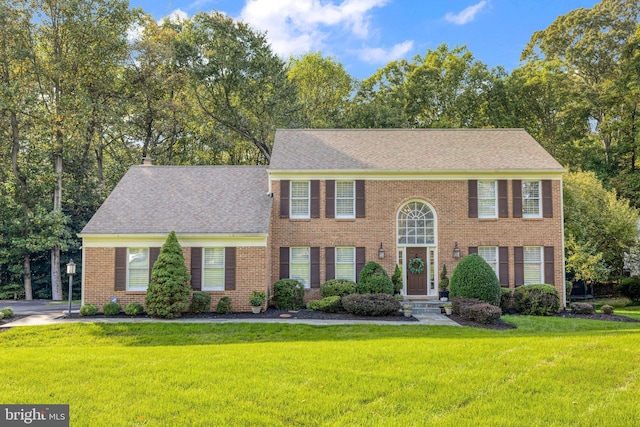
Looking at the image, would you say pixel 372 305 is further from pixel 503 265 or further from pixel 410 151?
pixel 410 151

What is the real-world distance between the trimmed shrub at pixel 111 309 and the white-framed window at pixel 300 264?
6596mm

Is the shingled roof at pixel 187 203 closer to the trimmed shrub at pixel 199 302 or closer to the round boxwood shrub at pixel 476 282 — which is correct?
the trimmed shrub at pixel 199 302

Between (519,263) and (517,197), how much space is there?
276 cm

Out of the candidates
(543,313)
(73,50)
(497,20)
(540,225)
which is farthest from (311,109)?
(543,313)

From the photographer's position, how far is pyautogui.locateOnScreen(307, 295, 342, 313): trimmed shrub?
16609 millimetres

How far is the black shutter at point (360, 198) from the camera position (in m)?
18.9

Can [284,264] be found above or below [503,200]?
below

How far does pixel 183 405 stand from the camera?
6164mm

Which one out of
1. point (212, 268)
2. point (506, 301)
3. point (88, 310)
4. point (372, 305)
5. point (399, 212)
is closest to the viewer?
point (372, 305)

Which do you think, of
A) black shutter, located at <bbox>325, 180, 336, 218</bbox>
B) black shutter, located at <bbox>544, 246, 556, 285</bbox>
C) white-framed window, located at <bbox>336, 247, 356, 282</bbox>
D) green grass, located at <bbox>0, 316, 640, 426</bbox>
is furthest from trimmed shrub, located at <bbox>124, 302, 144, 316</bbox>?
black shutter, located at <bbox>544, 246, 556, 285</bbox>

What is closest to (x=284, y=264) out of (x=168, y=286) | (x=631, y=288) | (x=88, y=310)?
(x=168, y=286)

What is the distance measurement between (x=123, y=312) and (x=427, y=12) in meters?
16.5

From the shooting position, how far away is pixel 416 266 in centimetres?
1897

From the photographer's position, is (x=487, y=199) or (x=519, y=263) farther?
(x=487, y=199)
